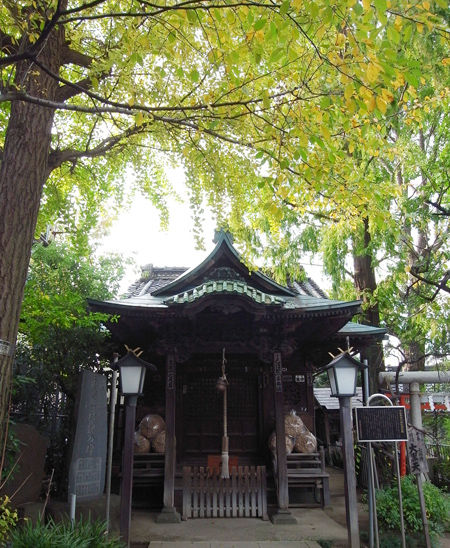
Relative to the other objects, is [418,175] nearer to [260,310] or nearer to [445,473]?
[260,310]

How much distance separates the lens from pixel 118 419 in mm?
10250

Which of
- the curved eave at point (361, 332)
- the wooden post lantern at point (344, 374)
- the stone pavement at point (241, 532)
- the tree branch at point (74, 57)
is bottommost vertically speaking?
the stone pavement at point (241, 532)

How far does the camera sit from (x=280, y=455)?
27.3 feet

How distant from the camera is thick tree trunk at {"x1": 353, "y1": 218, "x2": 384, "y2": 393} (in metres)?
11.2

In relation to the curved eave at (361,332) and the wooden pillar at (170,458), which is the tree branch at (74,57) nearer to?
the wooden pillar at (170,458)

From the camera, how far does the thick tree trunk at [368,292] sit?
11242mm

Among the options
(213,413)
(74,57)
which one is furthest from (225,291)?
(74,57)

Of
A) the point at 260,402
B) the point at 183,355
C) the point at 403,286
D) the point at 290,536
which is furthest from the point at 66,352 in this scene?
the point at 403,286

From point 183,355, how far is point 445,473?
830 centimetres

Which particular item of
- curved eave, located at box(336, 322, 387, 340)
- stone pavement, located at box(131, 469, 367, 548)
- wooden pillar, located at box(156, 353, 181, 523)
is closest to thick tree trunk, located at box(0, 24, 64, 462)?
stone pavement, located at box(131, 469, 367, 548)

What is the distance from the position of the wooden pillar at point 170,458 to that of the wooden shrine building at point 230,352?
0.7 inches

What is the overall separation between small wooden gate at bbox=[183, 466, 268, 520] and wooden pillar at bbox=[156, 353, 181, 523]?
0.25m

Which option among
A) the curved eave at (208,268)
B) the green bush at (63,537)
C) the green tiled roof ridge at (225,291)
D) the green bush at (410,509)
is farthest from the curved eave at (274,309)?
the green bush at (63,537)

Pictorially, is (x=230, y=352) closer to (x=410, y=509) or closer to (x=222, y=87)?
(x=410, y=509)
